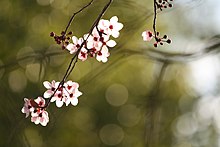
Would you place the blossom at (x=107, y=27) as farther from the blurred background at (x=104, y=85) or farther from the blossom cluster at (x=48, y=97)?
the blurred background at (x=104, y=85)

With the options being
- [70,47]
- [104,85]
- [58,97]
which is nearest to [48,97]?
[58,97]

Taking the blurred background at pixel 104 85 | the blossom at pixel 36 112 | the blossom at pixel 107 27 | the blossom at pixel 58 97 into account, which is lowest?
the blossom at pixel 36 112

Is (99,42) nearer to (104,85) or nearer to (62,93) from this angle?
(62,93)

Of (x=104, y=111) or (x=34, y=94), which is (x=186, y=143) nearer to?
(x=104, y=111)

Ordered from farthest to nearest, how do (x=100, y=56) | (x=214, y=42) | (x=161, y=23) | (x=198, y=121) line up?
1. (x=161, y=23)
2. (x=198, y=121)
3. (x=214, y=42)
4. (x=100, y=56)

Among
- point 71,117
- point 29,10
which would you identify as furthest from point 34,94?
point 29,10

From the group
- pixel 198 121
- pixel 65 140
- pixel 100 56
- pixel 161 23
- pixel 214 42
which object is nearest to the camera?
pixel 100 56

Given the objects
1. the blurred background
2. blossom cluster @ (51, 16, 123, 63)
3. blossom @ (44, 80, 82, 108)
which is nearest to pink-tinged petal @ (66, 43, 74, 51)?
blossom cluster @ (51, 16, 123, 63)

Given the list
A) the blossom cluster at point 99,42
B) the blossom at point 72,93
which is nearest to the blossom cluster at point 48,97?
the blossom at point 72,93
